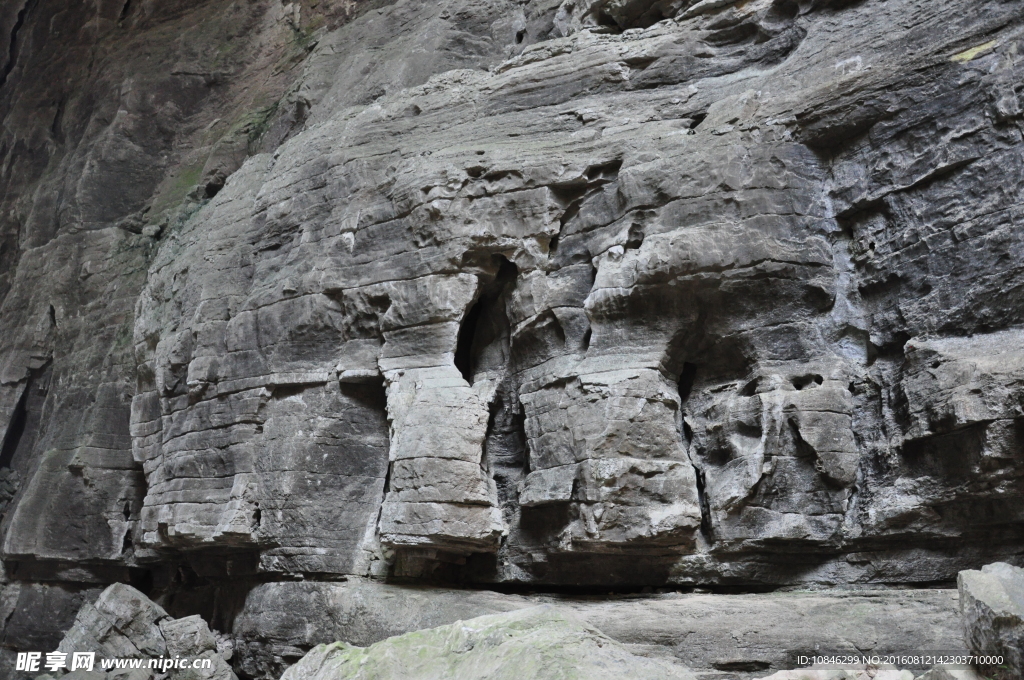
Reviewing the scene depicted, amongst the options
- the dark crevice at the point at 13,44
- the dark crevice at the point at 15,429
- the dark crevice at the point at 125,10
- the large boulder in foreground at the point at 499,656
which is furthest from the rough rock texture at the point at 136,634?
the dark crevice at the point at 13,44

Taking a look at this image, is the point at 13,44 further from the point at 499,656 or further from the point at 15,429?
the point at 499,656

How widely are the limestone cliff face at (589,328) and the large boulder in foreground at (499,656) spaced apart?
167 centimetres

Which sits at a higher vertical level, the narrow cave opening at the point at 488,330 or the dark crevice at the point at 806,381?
the narrow cave opening at the point at 488,330

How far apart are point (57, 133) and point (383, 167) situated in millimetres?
11713

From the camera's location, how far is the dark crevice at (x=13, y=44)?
1792 cm

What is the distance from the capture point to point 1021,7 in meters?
5.84

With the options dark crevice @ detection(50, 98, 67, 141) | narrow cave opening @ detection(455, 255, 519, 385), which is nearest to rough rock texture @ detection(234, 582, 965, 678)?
narrow cave opening @ detection(455, 255, 519, 385)

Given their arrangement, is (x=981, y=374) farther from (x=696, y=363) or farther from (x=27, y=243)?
(x=27, y=243)

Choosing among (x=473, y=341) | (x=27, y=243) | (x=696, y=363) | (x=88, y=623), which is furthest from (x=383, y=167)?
(x=27, y=243)

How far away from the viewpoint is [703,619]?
579 cm

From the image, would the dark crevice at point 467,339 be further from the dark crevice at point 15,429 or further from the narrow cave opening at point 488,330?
the dark crevice at point 15,429

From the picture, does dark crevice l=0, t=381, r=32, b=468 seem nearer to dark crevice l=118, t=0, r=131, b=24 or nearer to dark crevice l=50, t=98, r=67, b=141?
dark crevice l=50, t=98, r=67, b=141

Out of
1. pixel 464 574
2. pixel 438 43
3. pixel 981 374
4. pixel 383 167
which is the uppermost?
pixel 438 43

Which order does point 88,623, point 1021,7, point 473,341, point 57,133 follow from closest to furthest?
point 1021,7
point 473,341
point 88,623
point 57,133
